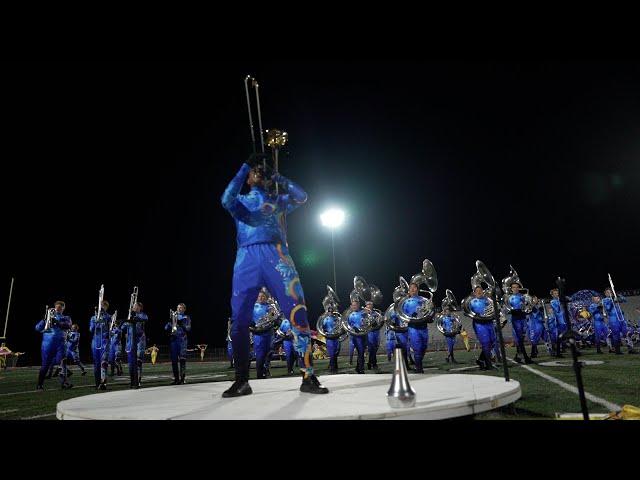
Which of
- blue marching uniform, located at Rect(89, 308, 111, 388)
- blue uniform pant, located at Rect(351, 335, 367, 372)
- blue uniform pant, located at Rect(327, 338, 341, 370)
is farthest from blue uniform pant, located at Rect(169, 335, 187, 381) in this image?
blue uniform pant, located at Rect(351, 335, 367, 372)

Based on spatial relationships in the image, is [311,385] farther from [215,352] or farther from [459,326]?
[215,352]

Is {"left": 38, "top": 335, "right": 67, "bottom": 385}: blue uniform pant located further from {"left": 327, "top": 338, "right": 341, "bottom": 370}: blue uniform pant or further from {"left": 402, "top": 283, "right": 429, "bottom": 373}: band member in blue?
{"left": 402, "top": 283, "right": 429, "bottom": 373}: band member in blue

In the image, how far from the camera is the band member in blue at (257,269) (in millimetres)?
4906

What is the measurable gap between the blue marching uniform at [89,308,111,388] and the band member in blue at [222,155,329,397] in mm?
7902

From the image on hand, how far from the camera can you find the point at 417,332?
10.8 m

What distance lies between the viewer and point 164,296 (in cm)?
3459

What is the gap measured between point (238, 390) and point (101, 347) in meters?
8.51

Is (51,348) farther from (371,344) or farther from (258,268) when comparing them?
(258,268)

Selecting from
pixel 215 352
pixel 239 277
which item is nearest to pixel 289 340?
pixel 239 277

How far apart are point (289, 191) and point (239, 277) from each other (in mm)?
1333

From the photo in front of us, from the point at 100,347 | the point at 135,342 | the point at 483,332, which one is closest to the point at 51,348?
the point at 100,347

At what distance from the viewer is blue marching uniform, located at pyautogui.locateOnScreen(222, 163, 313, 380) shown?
193 inches

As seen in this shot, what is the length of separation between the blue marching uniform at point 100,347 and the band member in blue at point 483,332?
10.2 m
